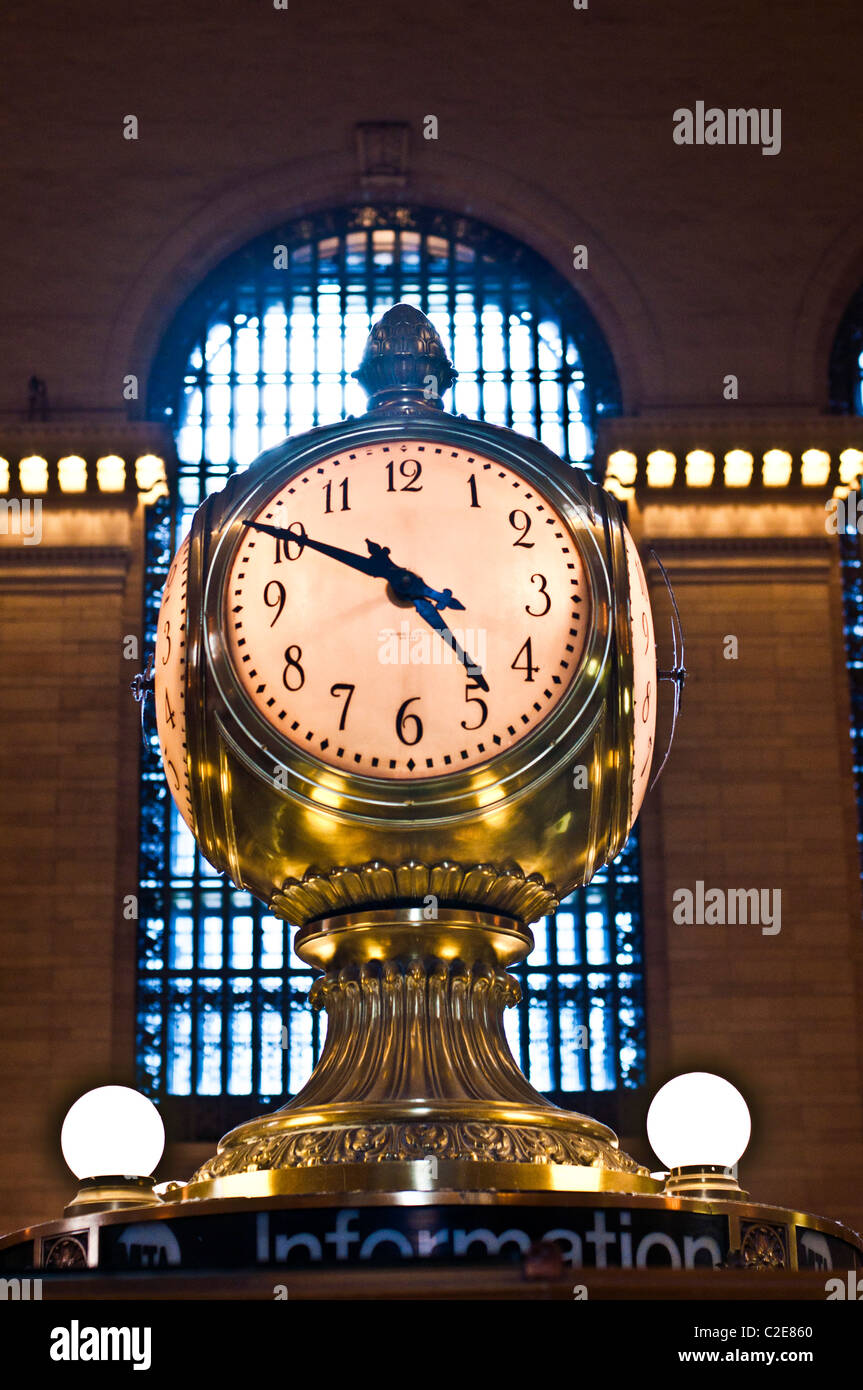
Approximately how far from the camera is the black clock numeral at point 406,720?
1.26m

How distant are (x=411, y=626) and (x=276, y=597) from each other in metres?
0.09

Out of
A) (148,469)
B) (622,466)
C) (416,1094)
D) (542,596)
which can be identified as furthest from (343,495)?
(148,469)

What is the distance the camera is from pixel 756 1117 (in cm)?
1405

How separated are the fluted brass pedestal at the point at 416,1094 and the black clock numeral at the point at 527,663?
6.1 inches

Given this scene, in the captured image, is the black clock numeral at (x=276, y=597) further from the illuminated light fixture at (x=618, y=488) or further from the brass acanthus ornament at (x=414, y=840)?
the illuminated light fixture at (x=618, y=488)

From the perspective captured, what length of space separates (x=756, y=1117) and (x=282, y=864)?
13.3 meters

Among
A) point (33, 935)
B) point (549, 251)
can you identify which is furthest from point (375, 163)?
point (33, 935)

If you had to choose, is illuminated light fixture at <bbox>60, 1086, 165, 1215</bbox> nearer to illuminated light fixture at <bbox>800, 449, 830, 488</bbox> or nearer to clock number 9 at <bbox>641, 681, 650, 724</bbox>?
clock number 9 at <bbox>641, 681, 650, 724</bbox>

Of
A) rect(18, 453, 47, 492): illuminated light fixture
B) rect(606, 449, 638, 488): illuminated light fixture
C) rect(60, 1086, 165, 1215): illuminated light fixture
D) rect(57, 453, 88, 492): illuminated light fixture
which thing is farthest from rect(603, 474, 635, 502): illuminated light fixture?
rect(60, 1086, 165, 1215): illuminated light fixture

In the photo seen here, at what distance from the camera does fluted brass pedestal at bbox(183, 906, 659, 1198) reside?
1107 millimetres

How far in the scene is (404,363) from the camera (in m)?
1.48

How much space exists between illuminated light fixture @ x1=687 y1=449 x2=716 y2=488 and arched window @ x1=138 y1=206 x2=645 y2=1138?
121 cm

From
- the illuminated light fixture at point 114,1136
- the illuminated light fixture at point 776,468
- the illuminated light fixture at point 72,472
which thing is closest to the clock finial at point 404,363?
the illuminated light fixture at point 114,1136

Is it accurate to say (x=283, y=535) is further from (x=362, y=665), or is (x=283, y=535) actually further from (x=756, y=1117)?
(x=756, y=1117)
